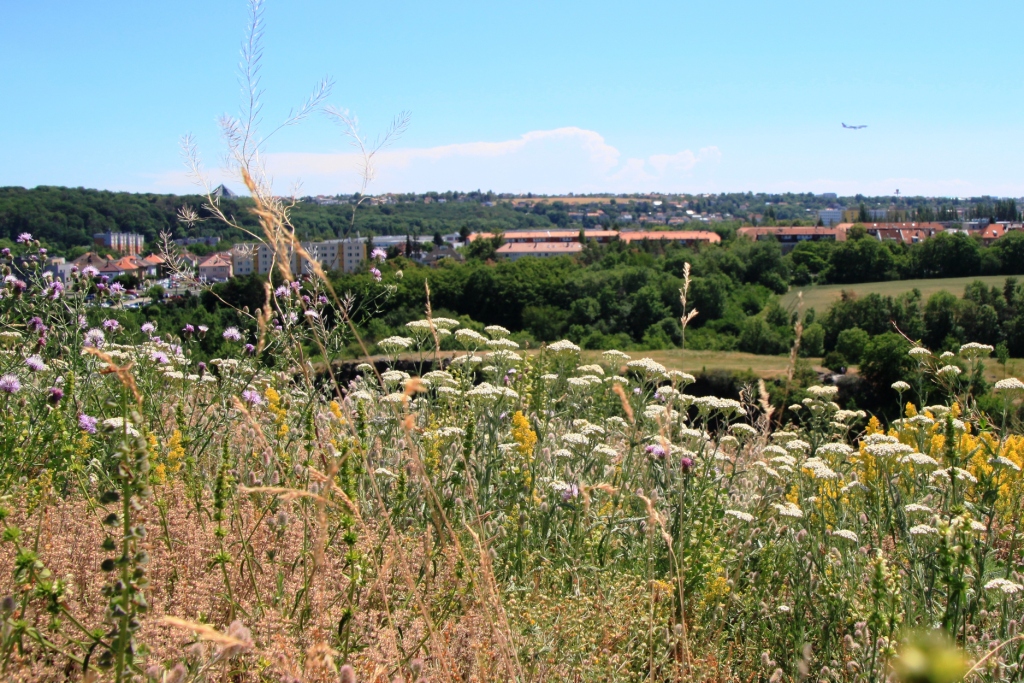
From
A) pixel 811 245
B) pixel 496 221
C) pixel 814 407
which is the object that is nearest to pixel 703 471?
pixel 814 407

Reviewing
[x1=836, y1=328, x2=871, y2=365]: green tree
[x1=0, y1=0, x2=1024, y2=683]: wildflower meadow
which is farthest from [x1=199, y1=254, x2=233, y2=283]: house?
[x1=836, y1=328, x2=871, y2=365]: green tree

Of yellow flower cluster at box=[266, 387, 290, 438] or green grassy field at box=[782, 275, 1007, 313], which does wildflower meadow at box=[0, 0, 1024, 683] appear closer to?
yellow flower cluster at box=[266, 387, 290, 438]

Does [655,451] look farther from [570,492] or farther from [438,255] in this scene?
[438,255]

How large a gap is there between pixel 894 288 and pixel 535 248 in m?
53.4

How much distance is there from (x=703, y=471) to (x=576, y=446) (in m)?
0.60

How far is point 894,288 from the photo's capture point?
5031 centimetres

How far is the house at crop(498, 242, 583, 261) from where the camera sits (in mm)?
95562

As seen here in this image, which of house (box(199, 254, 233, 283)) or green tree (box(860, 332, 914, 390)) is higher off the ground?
house (box(199, 254, 233, 283))

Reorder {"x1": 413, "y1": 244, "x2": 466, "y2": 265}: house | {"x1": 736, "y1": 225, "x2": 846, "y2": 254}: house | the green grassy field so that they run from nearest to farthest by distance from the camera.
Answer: the green grassy field → {"x1": 413, "y1": 244, "x2": 466, "y2": 265}: house → {"x1": 736, "y1": 225, "x2": 846, "y2": 254}: house

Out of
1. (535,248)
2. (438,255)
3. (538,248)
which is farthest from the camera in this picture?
(535,248)

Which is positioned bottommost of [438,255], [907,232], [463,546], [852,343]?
[852,343]

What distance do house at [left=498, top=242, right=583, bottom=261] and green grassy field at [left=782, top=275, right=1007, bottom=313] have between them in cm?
4113

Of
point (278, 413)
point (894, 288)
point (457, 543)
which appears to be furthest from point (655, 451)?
point (894, 288)

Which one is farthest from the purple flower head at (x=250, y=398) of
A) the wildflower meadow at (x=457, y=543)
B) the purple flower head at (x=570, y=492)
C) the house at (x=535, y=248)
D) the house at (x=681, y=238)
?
the house at (x=535, y=248)
